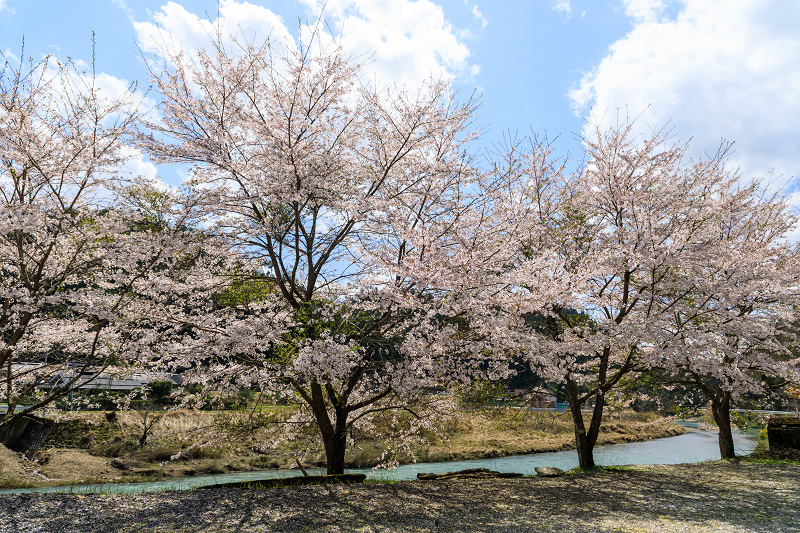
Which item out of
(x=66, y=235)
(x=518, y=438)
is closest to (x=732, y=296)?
(x=66, y=235)

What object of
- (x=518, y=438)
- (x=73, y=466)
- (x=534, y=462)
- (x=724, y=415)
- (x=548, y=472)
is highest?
(x=724, y=415)

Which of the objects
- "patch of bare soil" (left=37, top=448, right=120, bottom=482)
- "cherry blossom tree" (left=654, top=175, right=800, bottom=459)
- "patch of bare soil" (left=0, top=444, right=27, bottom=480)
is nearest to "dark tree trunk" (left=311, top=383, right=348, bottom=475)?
"cherry blossom tree" (left=654, top=175, right=800, bottom=459)

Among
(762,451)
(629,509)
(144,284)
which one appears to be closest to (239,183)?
(144,284)

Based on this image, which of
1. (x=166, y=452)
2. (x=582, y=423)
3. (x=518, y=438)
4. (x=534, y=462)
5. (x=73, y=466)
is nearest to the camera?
(x=582, y=423)

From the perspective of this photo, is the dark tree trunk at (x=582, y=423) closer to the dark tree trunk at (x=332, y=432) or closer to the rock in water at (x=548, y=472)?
the rock in water at (x=548, y=472)

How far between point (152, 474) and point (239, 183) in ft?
46.1

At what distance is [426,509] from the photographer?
6.92m

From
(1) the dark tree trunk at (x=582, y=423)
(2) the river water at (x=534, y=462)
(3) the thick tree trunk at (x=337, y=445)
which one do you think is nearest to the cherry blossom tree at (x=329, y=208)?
(3) the thick tree trunk at (x=337, y=445)

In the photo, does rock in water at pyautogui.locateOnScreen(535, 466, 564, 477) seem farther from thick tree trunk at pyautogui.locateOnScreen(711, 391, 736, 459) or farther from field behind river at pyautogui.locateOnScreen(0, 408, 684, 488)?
thick tree trunk at pyautogui.locateOnScreen(711, 391, 736, 459)

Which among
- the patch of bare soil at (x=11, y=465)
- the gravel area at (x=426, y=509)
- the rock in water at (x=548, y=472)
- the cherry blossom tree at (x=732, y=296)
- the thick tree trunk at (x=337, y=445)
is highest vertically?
the cherry blossom tree at (x=732, y=296)

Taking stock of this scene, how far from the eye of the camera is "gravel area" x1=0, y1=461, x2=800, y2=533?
5.88m

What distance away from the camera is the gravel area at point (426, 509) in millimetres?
5883

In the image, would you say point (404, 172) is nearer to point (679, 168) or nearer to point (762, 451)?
point (679, 168)

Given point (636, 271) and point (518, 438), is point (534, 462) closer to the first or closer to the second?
point (518, 438)
